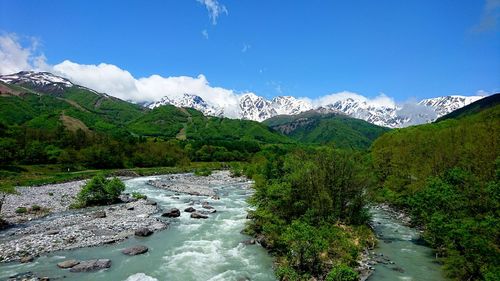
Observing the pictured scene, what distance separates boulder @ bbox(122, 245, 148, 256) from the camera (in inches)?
1505

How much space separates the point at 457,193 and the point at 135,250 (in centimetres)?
3756

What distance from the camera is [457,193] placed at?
134ft

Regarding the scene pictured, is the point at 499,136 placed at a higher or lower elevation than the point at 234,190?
higher

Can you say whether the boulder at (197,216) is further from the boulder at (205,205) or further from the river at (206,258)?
the boulder at (205,205)

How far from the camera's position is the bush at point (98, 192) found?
65.4 m

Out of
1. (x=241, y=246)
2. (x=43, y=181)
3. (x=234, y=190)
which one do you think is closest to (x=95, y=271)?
(x=241, y=246)

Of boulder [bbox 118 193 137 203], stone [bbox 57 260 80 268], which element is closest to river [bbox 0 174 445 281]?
stone [bbox 57 260 80 268]

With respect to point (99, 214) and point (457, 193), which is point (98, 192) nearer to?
point (99, 214)

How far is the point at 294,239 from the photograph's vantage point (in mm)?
32656

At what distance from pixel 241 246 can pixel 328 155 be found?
52.7 feet

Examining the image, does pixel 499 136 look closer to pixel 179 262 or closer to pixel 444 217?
pixel 444 217

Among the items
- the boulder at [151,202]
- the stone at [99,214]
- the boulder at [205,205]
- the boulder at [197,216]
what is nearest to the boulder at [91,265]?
the stone at [99,214]

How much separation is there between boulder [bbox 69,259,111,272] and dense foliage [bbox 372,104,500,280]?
31.9 m

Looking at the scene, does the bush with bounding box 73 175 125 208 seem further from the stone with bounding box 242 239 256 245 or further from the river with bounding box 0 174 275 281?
the stone with bounding box 242 239 256 245
